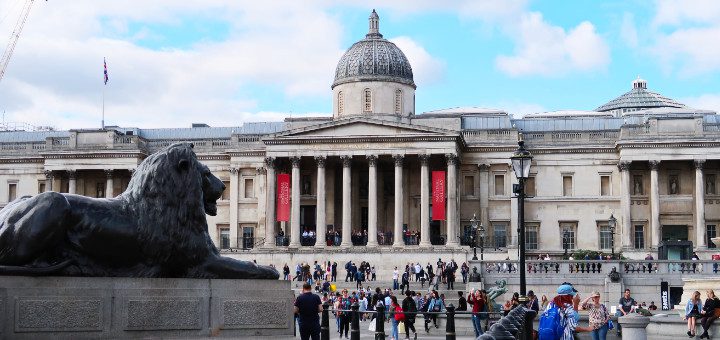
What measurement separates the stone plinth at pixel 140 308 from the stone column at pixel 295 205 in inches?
2077

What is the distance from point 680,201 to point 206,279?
6033cm

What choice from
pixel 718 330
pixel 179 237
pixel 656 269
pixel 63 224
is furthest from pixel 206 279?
pixel 656 269

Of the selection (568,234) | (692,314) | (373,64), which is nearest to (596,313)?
(692,314)

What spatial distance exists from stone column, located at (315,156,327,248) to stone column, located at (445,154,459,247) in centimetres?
782

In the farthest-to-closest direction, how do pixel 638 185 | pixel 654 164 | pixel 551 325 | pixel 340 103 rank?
pixel 340 103, pixel 638 185, pixel 654 164, pixel 551 325

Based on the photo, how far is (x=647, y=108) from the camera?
8888 cm

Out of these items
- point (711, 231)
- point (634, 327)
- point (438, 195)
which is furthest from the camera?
point (711, 231)

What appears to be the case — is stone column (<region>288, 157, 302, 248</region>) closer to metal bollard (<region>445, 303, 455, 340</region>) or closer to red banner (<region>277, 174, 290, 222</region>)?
red banner (<region>277, 174, 290, 222</region>)

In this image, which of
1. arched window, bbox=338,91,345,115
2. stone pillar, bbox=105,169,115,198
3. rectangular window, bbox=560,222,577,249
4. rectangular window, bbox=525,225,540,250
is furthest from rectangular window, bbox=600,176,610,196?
stone pillar, bbox=105,169,115,198

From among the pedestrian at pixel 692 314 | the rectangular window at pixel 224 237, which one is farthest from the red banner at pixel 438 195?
the pedestrian at pixel 692 314

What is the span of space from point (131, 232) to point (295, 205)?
178 feet

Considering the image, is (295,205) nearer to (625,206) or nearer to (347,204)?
(347,204)

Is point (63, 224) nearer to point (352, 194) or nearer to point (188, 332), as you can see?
point (188, 332)

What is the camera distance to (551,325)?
44.2ft
